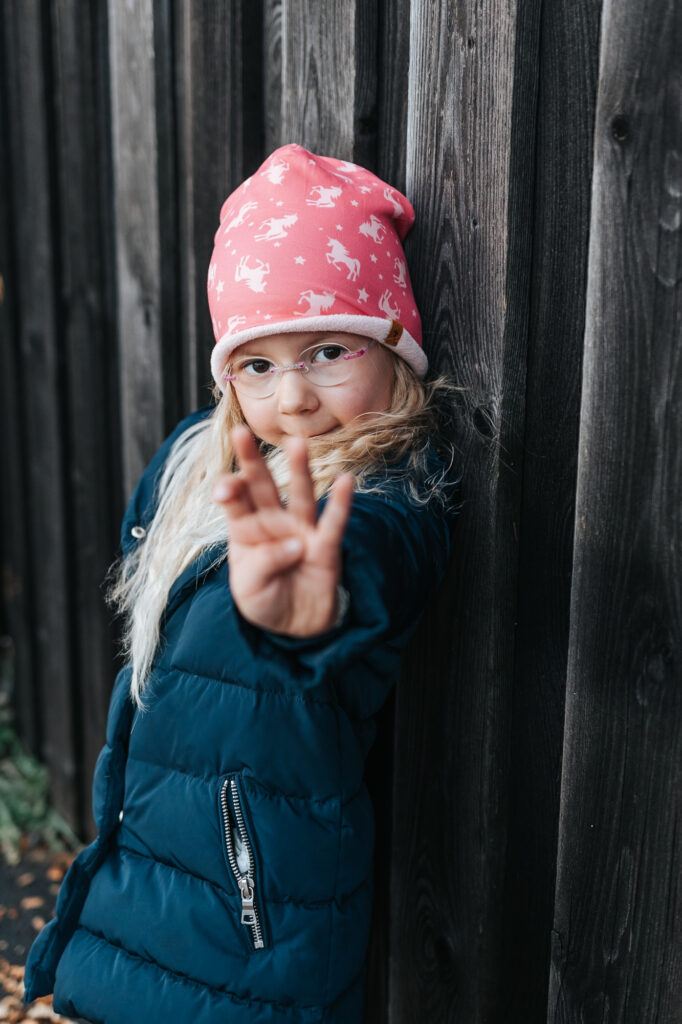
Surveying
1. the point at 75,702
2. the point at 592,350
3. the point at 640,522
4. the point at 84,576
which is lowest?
the point at 75,702

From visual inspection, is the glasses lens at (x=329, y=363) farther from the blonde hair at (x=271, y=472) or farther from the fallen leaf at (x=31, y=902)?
the fallen leaf at (x=31, y=902)

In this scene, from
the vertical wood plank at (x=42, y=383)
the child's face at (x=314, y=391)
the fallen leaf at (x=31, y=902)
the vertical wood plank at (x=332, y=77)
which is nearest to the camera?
the child's face at (x=314, y=391)

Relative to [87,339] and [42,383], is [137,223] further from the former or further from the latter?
[42,383]

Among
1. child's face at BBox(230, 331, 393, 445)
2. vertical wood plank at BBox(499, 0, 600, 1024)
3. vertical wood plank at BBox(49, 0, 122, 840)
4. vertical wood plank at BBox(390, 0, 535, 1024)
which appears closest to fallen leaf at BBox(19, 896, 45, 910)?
vertical wood plank at BBox(49, 0, 122, 840)

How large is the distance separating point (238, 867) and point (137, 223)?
191cm

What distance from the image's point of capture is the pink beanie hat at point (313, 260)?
1.67m

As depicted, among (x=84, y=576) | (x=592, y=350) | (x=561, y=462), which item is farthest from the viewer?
(x=84, y=576)

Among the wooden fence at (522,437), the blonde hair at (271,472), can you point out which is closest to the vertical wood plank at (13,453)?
the wooden fence at (522,437)

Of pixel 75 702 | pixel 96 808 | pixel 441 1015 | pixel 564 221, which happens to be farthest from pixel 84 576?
pixel 564 221

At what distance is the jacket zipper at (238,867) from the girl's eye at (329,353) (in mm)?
786

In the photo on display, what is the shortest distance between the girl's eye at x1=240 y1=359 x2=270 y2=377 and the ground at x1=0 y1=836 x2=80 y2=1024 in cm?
195

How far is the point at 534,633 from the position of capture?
6.01 ft

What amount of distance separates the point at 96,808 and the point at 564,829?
92 cm

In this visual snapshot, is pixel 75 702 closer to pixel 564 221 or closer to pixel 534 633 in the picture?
pixel 534 633
